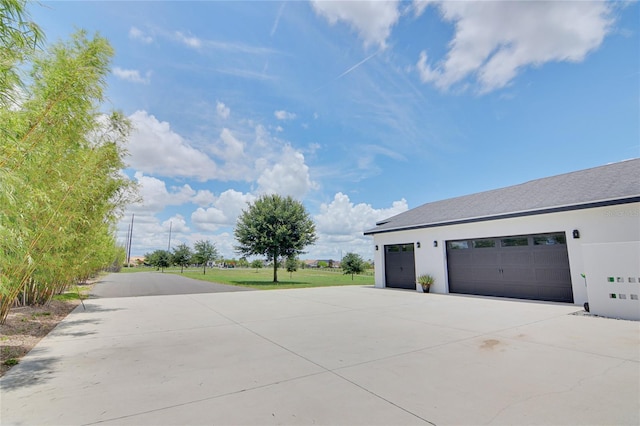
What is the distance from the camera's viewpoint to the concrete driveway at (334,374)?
255 centimetres

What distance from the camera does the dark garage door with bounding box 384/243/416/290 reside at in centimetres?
1467

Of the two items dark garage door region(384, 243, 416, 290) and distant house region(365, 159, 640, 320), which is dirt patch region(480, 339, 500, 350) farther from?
dark garage door region(384, 243, 416, 290)

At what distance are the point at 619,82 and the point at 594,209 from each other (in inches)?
159

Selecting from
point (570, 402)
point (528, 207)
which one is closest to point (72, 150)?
point (570, 402)

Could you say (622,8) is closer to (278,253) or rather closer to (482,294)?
(482,294)

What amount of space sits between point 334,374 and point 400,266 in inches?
494

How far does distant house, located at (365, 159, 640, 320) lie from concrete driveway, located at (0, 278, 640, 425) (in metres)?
2.62

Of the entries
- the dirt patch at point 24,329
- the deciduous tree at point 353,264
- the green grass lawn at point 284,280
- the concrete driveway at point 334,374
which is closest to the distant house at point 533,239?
the concrete driveway at point 334,374

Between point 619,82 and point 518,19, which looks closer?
point 518,19

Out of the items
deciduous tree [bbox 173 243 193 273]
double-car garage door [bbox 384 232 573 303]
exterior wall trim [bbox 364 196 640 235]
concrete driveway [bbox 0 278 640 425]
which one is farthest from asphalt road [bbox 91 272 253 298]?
deciduous tree [bbox 173 243 193 273]

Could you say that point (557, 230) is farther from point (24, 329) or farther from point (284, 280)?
point (284, 280)

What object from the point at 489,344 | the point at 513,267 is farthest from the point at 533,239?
the point at 489,344

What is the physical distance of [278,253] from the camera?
21.3 m

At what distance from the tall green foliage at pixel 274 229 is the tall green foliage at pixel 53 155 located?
13.2 meters
